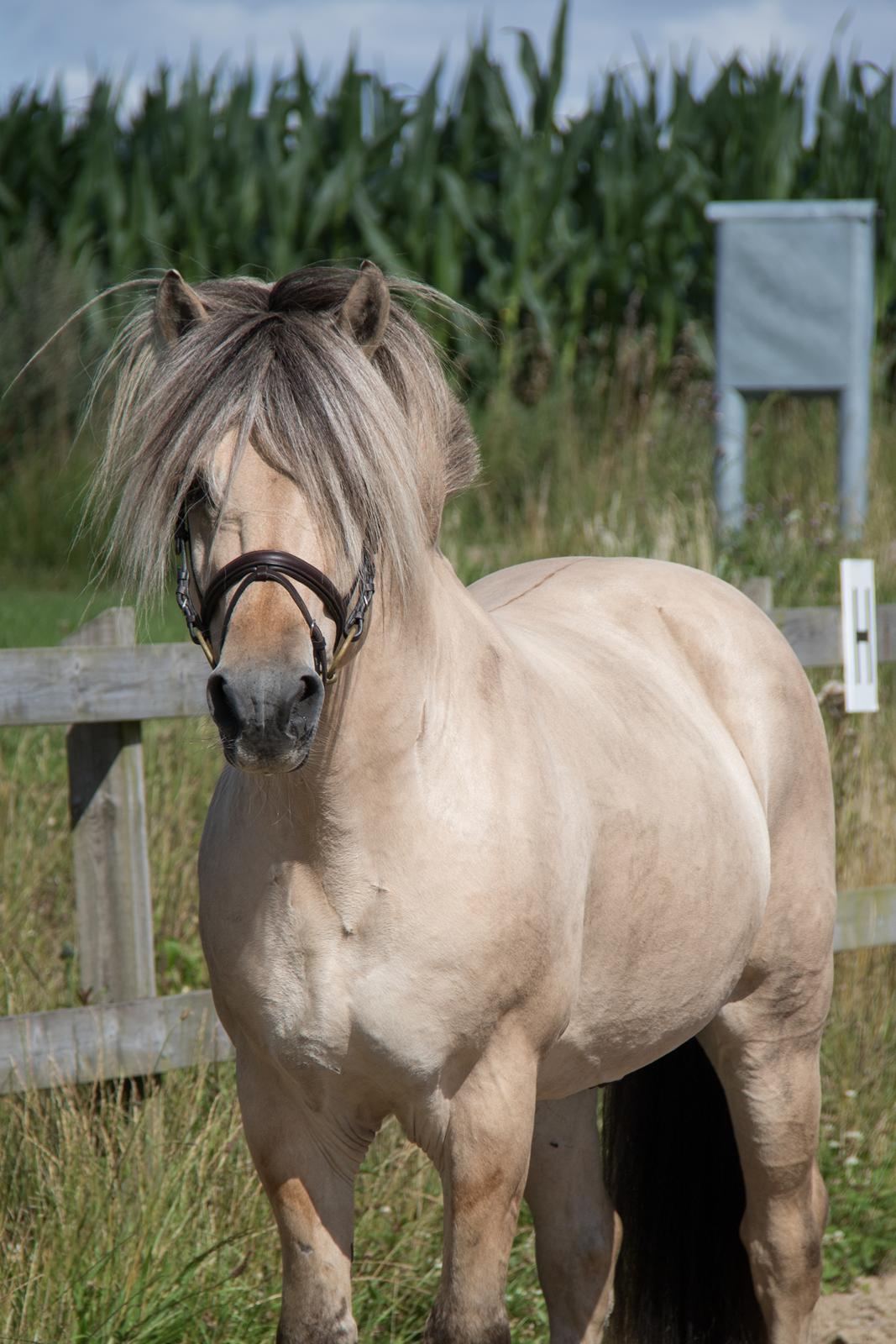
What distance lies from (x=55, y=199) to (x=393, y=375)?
33.7 ft

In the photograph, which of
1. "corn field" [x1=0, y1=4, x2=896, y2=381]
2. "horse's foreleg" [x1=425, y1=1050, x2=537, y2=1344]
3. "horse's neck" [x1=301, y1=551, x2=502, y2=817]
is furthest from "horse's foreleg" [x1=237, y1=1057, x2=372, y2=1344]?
"corn field" [x1=0, y1=4, x2=896, y2=381]

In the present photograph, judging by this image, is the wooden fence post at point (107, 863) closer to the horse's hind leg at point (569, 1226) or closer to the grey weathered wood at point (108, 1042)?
the grey weathered wood at point (108, 1042)

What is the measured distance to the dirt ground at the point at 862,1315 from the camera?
11.2 ft

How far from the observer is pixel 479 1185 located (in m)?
2.02

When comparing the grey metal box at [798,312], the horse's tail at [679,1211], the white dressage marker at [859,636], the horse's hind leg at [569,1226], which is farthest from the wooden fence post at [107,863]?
the grey metal box at [798,312]

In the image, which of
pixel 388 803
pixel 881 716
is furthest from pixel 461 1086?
pixel 881 716

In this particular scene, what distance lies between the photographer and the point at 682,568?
3.11 m

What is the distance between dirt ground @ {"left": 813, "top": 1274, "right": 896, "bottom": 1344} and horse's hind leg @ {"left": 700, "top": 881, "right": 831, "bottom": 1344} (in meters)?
0.53

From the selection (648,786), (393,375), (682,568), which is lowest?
(648,786)

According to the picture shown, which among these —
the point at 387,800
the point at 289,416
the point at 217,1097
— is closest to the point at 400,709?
the point at 387,800

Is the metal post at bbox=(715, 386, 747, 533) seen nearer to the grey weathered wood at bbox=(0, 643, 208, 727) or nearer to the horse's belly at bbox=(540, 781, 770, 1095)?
the grey weathered wood at bbox=(0, 643, 208, 727)

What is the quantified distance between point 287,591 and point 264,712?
161mm

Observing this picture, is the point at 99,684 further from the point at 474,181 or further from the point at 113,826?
the point at 474,181

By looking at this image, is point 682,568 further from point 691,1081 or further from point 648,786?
point 691,1081
